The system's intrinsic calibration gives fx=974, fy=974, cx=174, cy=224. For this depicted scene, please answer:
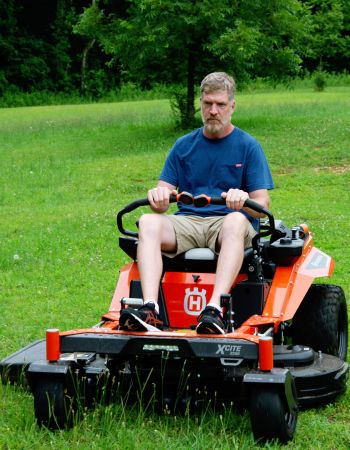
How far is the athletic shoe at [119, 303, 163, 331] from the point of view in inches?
161

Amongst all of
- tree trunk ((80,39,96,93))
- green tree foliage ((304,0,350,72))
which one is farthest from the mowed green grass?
green tree foliage ((304,0,350,72))

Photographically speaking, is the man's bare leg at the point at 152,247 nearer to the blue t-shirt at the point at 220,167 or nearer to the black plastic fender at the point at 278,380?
the blue t-shirt at the point at 220,167

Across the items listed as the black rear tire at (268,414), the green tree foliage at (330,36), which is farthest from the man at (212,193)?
the green tree foliage at (330,36)

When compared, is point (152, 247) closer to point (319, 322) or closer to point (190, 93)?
point (319, 322)

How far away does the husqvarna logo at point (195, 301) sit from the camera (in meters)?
4.74

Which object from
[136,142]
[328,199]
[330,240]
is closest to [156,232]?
[330,240]

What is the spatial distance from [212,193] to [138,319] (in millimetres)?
1215

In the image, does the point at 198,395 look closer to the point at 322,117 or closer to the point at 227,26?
the point at 227,26

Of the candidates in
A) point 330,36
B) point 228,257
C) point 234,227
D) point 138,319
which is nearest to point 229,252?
point 228,257

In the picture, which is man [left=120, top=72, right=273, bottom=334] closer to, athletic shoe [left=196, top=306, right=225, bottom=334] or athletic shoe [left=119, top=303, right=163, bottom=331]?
athletic shoe [left=119, top=303, right=163, bottom=331]

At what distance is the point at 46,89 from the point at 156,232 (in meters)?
35.2

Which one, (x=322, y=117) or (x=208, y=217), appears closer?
(x=208, y=217)

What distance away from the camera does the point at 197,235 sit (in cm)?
486

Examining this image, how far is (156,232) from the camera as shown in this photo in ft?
15.6
